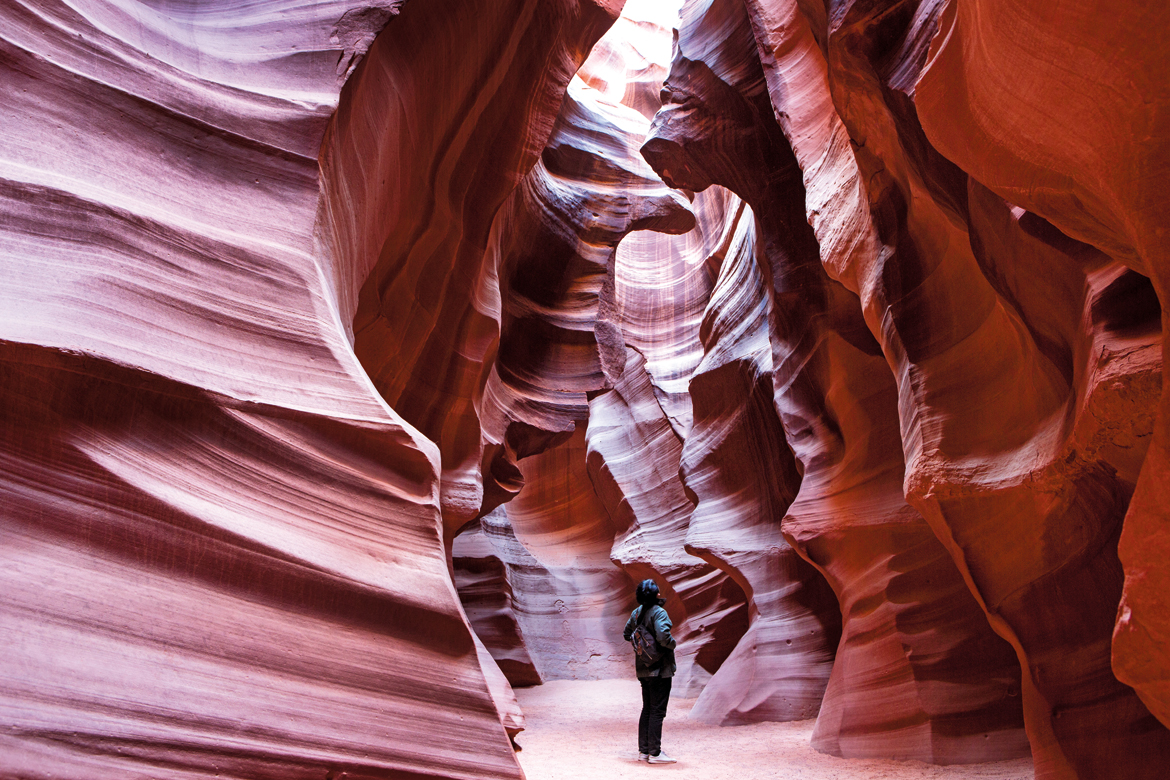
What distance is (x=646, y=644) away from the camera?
575 cm

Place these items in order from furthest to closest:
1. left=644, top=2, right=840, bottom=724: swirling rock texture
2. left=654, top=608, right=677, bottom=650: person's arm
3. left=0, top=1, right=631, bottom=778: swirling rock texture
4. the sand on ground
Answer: left=644, top=2, right=840, bottom=724: swirling rock texture → left=654, top=608, right=677, bottom=650: person's arm → the sand on ground → left=0, top=1, right=631, bottom=778: swirling rock texture

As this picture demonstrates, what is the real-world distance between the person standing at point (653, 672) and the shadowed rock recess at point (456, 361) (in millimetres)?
955

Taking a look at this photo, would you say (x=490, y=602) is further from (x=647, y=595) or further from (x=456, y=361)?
(x=647, y=595)

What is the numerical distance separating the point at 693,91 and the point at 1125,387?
18.9ft

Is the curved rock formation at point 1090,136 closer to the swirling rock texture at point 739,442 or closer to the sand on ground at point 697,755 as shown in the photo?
the sand on ground at point 697,755

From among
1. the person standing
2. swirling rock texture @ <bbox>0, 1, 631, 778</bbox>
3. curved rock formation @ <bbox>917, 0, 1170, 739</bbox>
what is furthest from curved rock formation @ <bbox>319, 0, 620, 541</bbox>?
curved rock formation @ <bbox>917, 0, 1170, 739</bbox>

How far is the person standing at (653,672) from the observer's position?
5.74m

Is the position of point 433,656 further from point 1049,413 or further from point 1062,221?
point 1049,413

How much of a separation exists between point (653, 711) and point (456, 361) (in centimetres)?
331

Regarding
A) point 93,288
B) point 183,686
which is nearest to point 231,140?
point 93,288

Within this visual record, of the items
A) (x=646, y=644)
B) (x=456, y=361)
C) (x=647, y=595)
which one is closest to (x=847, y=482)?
(x=647, y=595)

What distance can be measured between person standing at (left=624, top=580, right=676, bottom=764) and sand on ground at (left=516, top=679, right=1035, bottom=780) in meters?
0.14

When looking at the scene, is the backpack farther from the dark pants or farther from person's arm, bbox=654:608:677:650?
the dark pants

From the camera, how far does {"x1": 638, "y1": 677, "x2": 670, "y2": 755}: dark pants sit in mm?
5758
